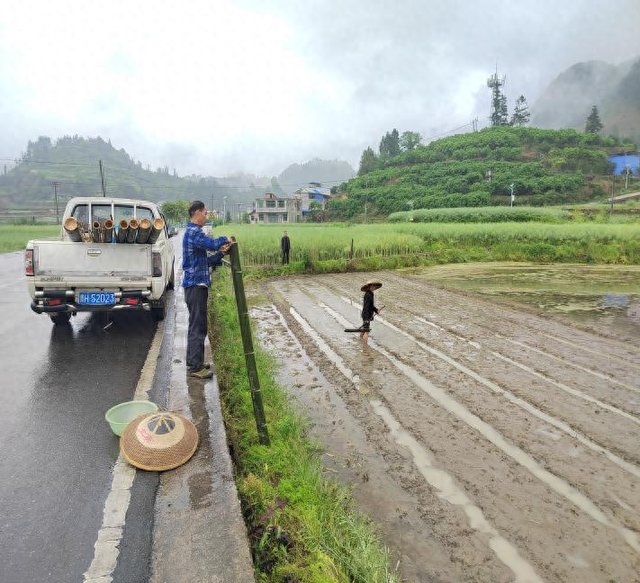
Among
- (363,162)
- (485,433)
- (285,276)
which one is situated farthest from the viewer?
(363,162)

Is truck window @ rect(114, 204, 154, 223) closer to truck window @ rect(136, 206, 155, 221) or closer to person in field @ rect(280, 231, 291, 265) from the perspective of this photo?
truck window @ rect(136, 206, 155, 221)

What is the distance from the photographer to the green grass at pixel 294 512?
2205 millimetres

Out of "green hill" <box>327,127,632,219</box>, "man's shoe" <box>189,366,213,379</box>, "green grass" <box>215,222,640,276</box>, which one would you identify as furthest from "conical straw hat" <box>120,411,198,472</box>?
"green hill" <box>327,127,632,219</box>

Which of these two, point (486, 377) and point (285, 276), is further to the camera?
point (285, 276)

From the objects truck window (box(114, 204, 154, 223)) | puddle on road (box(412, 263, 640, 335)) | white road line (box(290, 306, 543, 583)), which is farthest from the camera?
puddle on road (box(412, 263, 640, 335))

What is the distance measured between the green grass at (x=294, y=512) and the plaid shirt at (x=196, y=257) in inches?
53.7

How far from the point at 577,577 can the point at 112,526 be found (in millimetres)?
2954

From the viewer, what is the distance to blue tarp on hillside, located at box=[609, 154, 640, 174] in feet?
245

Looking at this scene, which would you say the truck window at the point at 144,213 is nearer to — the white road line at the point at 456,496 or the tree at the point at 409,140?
the white road line at the point at 456,496

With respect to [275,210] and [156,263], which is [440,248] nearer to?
[156,263]

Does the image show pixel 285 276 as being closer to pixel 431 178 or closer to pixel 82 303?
pixel 82 303

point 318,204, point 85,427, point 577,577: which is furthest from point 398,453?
point 318,204

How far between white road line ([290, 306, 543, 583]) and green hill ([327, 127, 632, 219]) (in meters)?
62.2

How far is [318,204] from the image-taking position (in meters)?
74.3
